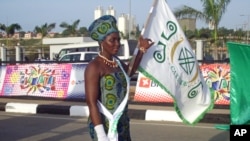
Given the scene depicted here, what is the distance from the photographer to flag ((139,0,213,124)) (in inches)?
175

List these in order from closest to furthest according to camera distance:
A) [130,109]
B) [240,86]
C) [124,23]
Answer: [240,86], [130,109], [124,23]

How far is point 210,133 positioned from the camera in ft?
27.3

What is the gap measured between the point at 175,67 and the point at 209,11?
17.9 meters

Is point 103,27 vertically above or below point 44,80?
above

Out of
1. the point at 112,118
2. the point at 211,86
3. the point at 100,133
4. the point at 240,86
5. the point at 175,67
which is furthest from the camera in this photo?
the point at 211,86

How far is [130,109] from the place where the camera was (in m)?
10.9

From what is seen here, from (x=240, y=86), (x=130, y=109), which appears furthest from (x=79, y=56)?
(x=240, y=86)

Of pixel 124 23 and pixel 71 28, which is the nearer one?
pixel 124 23

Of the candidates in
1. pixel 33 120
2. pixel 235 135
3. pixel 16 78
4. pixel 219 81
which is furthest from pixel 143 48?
pixel 16 78

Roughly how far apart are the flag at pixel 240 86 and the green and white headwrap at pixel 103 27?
309 cm

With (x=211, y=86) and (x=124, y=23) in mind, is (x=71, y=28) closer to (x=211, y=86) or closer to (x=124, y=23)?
(x=124, y=23)

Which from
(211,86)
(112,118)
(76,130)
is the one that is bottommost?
(76,130)

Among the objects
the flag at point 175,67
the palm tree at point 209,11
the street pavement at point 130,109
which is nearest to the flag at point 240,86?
the flag at point 175,67

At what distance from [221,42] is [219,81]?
1567 cm
